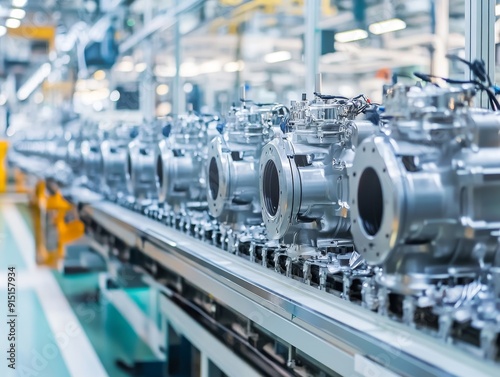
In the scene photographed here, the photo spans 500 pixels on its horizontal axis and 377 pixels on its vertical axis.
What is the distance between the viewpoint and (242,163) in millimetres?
2873

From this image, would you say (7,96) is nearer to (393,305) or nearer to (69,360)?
(69,360)

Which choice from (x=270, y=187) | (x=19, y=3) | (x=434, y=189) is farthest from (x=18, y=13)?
(x=434, y=189)

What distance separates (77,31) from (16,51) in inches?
287

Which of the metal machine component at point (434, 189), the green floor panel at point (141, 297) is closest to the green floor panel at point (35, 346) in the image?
the green floor panel at point (141, 297)

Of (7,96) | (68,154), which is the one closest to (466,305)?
(68,154)

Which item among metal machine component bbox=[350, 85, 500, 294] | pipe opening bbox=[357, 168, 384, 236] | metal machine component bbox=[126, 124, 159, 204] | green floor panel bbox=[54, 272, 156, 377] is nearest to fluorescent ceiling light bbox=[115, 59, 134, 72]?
green floor panel bbox=[54, 272, 156, 377]

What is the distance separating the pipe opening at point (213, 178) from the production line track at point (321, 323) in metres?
0.21

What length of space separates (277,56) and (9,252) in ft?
12.3

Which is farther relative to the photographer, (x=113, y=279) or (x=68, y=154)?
(x=68, y=154)

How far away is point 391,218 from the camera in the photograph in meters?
1.67

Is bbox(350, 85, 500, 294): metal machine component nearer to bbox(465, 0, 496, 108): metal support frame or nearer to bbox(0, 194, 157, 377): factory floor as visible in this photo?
bbox(465, 0, 496, 108): metal support frame

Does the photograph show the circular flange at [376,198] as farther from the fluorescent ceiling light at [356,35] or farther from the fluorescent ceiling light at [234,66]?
the fluorescent ceiling light at [234,66]

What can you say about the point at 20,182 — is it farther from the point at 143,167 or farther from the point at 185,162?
the point at 185,162

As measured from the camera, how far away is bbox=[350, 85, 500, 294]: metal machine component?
1.69m
